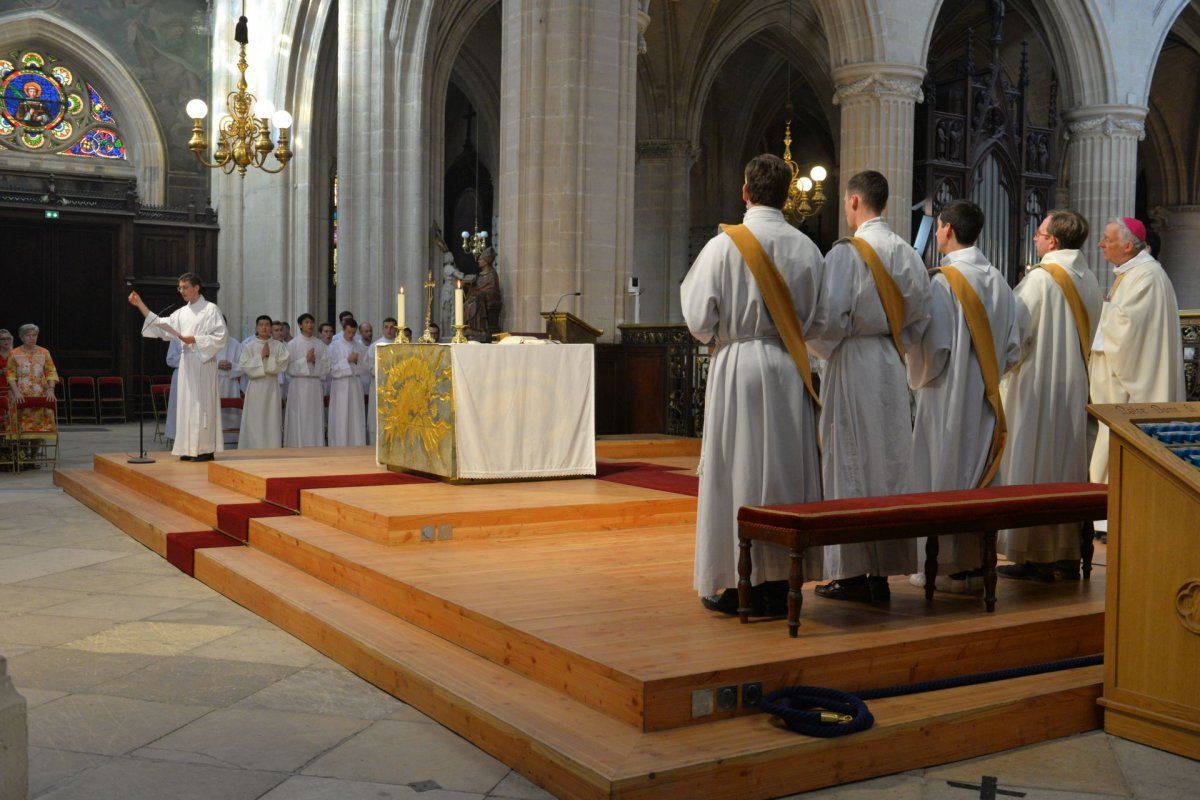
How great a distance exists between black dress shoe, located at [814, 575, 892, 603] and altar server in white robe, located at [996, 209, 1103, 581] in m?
1.10

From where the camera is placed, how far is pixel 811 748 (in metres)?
3.34

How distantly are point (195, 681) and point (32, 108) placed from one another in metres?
20.4

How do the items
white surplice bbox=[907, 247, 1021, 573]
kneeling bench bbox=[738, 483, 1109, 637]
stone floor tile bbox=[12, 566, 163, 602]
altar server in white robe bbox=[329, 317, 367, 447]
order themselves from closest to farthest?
kneeling bench bbox=[738, 483, 1109, 637]
white surplice bbox=[907, 247, 1021, 573]
stone floor tile bbox=[12, 566, 163, 602]
altar server in white robe bbox=[329, 317, 367, 447]

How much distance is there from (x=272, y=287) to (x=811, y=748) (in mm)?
17924

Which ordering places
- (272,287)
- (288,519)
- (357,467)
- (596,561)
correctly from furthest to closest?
(272,287), (357,467), (288,519), (596,561)

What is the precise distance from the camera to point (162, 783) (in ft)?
11.0

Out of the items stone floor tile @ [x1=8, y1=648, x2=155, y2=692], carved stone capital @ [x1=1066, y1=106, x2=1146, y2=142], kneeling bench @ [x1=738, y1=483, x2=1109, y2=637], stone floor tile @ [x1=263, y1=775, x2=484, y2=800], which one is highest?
carved stone capital @ [x1=1066, y1=106, x2=1146, y2=142]

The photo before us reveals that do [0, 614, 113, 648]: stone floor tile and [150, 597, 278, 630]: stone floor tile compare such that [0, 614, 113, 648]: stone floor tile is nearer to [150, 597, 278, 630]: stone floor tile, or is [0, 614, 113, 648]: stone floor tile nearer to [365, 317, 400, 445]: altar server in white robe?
[150, 597, 278, 630]: stone floor tile

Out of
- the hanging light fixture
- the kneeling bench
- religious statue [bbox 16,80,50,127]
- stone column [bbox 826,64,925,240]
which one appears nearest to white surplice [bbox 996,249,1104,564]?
the kneeling bench

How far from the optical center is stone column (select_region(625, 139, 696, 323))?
22078mm

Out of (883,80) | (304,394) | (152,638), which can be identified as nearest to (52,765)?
(152,638)

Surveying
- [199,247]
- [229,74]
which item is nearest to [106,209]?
[199,247]

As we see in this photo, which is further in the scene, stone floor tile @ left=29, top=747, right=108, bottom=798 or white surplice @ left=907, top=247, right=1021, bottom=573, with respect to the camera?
white surplice @ left=907, top=247, right=1021, bottom=573

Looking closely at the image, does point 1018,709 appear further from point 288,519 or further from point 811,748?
point 288,519
